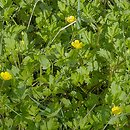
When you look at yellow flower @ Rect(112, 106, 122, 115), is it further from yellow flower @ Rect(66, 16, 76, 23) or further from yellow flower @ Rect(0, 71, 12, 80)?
yellow flower @ Rect(66, 16, 76, 23)

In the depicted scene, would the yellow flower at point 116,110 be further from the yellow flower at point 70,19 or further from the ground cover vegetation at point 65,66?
the yellow flower at point 70,19

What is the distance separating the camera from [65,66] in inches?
94.7

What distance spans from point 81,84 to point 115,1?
2.50 feet

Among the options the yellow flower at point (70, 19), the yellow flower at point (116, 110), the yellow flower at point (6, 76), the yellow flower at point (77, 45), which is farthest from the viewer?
the yellow flower at point (70, 19)

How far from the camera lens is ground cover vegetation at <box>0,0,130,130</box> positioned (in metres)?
2.15

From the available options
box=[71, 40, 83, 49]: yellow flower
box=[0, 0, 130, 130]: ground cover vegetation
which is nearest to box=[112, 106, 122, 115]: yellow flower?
box=[0, 0, 130, 130]: ground cover vegetation

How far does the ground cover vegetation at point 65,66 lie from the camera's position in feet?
7.06

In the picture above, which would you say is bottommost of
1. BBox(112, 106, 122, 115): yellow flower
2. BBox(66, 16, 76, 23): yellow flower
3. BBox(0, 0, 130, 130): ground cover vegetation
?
BBox(112, 106, 122, 115): yellow flower

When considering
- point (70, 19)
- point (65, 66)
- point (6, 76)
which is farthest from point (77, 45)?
point (6, 76)

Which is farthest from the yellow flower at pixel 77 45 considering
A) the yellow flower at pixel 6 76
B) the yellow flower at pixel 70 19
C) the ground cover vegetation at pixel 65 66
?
the yellow flower at pixel 6 76

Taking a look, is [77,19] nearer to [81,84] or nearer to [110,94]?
[81,84]

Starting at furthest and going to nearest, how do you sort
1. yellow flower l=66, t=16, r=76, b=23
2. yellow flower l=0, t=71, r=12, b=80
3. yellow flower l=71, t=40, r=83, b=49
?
1. yellow flower l=66, t=16, r=76, b=23
2. yellow flower l=71, t=40, r=83, b=49
3. yellow flower l=0, t=71, r=12, b=80

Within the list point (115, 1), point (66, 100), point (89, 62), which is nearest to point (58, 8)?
point (115, 1)

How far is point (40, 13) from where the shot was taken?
2818 mm
